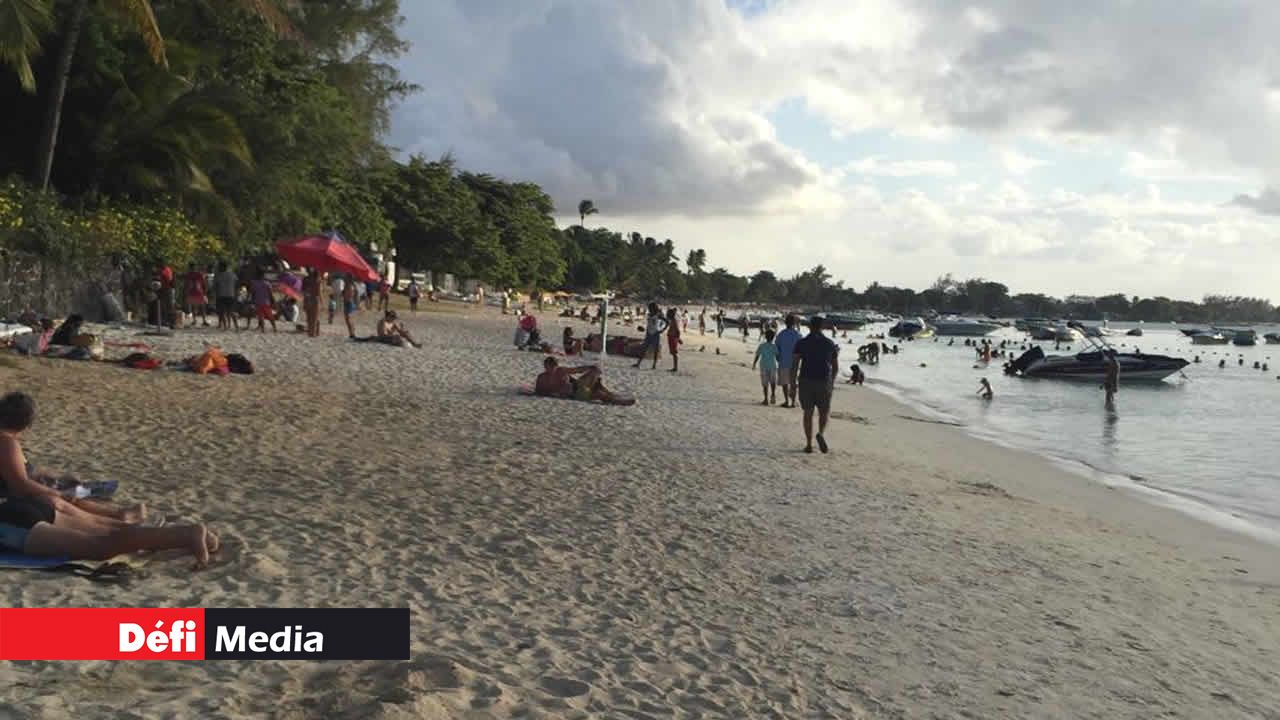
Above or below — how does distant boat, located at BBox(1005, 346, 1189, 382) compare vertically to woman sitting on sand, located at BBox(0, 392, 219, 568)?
below

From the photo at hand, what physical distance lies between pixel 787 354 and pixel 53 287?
14.8 m

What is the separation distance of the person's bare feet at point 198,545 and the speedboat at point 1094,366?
1477 inches

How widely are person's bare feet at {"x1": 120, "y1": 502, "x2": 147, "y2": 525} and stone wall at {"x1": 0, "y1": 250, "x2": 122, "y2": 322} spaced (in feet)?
47.9

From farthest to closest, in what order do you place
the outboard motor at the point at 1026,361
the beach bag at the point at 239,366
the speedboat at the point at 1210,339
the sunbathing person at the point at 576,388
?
the speedboat at the point at 1210,339 → the outboard motor at the point at 1026,361 → the sunbathing person at the point at 576,388 → the beach bag at the point at 239,366

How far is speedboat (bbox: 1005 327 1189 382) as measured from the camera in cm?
3703

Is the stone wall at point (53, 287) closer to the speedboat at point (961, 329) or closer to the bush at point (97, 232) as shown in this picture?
the bush at point (97, 232)

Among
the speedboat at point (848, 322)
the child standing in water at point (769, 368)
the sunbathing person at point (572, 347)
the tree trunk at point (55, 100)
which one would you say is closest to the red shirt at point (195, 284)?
the tree trunk at point (55, 100)

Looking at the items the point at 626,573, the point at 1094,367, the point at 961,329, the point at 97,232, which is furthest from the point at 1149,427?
the point at 961,329

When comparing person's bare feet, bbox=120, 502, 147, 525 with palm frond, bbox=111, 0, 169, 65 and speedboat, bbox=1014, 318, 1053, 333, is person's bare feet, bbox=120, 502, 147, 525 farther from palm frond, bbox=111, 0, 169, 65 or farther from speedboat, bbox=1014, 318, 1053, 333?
speedboat, bbox=1014, 318, 1053, 333

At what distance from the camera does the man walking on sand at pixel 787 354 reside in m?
14.7

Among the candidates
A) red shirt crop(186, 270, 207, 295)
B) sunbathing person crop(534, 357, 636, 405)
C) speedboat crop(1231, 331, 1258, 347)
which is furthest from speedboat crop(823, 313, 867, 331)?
sunbathing person crop(534, 357, 636, 405)

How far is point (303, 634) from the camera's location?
4.27m

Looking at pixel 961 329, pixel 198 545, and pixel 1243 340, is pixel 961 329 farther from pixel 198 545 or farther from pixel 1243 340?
pixel 198 545

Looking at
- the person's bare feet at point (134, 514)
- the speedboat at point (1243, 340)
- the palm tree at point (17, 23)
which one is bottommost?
the speedboat at point (1243, 340)
